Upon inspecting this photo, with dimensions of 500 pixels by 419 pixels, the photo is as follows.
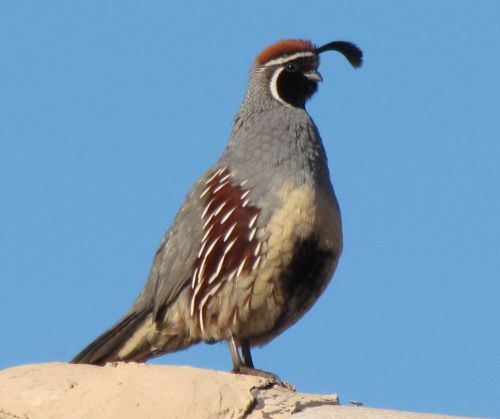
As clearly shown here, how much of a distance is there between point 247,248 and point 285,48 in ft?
7.10

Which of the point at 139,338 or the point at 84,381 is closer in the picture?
the point at 84,381

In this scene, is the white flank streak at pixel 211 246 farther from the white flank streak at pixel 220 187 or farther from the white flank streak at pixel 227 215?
the white flank streak at pixel 220 187

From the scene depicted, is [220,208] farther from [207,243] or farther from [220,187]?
[207,243]

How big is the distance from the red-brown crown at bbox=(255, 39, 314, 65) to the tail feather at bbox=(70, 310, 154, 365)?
102 inches

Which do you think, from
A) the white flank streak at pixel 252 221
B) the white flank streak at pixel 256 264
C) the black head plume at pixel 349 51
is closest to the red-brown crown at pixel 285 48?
the black head plume at pixel 349 51

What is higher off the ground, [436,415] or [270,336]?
[270,336]

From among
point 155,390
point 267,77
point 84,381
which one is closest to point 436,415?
point 155,390

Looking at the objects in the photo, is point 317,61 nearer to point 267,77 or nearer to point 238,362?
point 267,77

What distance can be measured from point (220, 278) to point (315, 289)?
0.81m

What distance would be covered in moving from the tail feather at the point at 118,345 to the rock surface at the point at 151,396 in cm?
202

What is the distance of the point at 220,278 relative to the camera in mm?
9914

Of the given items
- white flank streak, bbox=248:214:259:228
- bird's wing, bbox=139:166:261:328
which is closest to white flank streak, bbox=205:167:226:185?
bird's wing, bbox=139:166:261:328

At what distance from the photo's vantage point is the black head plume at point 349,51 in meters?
11.4

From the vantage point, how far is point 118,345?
10.2 meters
